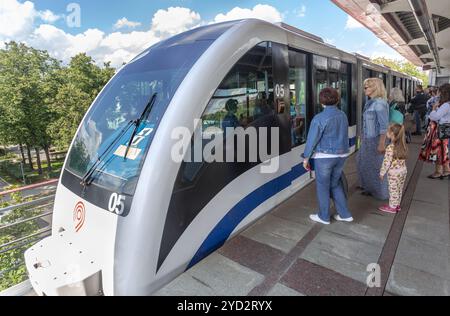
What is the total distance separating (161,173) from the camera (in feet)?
7.19

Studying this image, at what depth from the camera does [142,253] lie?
7.00ft

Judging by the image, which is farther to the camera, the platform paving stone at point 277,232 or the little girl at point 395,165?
the little girl at point 395,165

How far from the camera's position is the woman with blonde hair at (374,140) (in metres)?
3.85

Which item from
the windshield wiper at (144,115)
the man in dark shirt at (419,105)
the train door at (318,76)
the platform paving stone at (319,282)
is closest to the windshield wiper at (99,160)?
the windshield wiper at (144,115)

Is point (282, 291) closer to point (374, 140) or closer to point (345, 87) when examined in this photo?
point (374, 140)

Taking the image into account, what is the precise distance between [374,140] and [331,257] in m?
2.15

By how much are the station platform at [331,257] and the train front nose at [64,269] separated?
0.54m

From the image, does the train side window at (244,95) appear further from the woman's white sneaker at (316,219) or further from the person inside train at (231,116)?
the woman's white sneaker at (316,219)

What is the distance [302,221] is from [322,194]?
16.7 inches

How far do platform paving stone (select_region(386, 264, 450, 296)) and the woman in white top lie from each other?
3437 mm


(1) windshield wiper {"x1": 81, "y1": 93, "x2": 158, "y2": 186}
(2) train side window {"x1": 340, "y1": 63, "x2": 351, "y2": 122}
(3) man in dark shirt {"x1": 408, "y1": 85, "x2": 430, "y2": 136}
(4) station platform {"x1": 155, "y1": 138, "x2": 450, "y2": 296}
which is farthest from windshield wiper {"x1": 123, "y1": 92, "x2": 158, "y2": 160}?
(3) man in dark shirt {"x1": 408, "y1": 85, "x2": 430, "y2": 136}

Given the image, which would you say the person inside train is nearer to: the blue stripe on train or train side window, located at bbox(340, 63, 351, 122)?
the blue stripe on train

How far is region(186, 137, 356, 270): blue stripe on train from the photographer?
2.69 metres

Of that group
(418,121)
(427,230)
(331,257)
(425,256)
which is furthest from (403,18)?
(331,257)
